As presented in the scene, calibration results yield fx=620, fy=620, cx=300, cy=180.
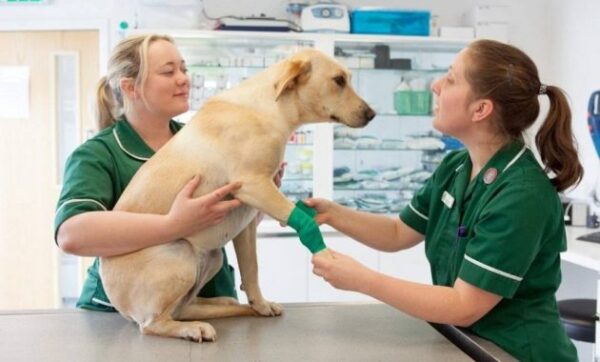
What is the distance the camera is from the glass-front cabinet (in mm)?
4082

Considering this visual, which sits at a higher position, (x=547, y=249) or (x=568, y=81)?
(x=568, y=81)

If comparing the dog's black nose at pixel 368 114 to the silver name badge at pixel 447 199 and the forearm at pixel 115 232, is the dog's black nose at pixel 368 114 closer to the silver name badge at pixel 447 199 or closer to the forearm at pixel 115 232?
the silver name badge at pixel 447 199

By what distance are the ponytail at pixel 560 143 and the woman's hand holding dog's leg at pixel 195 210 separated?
2.24 feet

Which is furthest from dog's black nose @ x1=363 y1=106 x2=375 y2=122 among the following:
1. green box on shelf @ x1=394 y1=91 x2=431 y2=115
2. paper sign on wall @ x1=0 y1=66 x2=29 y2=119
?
paper sign on wall @ x1=0 y1=66 x2=29 y2=119

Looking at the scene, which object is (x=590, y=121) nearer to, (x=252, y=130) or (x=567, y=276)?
(x=567, y=276)

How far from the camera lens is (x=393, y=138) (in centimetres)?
419

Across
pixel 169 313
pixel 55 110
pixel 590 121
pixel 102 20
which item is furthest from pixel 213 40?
pixel 169 313

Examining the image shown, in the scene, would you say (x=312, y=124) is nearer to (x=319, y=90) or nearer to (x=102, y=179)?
(x=319, y=90)

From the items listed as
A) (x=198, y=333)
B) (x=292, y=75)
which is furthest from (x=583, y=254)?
(x=198, y=333)

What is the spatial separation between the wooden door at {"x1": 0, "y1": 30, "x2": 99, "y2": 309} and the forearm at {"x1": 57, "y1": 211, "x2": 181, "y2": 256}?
2.88m

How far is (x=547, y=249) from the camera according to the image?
49.9 inches

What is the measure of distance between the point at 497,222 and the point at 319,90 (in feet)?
1.75

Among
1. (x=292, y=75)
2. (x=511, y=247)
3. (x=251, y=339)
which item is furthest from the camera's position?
(x=292, y=75)

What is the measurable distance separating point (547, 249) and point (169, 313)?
0.80m
